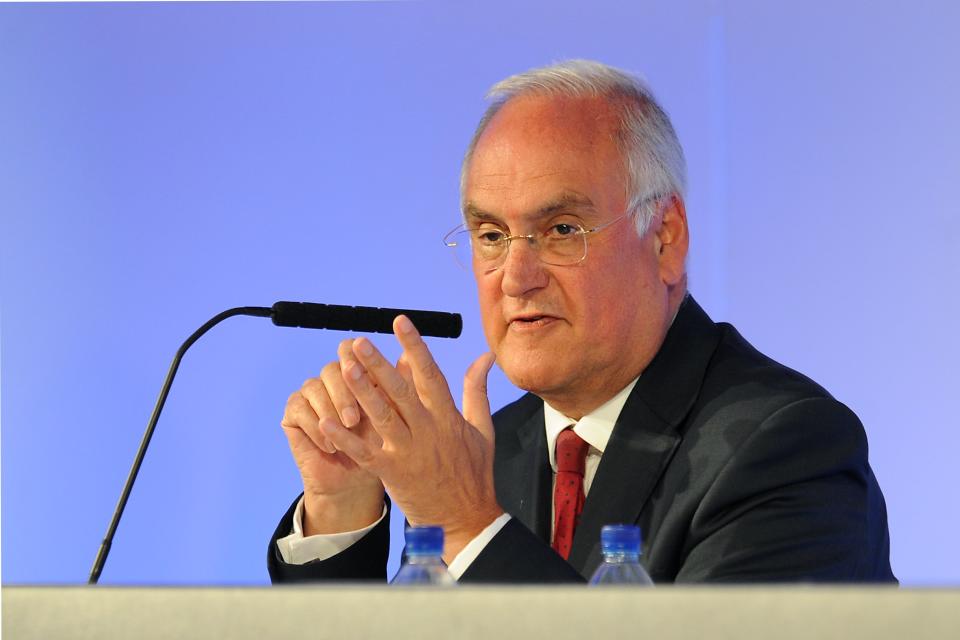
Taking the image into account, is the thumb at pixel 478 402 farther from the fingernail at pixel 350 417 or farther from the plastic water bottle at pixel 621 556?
the plastic water bottle at pixel 621 556

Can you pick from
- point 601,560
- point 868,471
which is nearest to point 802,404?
point 868,471

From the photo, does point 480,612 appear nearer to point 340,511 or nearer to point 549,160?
point 340,511

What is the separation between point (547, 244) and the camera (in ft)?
6.57

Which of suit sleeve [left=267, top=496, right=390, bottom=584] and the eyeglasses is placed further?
the eyeglasses

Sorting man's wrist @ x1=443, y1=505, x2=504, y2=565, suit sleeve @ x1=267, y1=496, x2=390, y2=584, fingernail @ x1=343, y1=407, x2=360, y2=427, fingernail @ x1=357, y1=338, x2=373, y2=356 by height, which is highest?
fingernail @ x1=357, y1=338, x2=373, y2=356

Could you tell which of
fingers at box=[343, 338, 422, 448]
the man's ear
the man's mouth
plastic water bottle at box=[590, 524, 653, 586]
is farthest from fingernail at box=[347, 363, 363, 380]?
the man's ear

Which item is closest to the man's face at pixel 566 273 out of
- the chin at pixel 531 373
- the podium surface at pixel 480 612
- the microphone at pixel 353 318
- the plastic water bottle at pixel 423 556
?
the chin at pixel 531 373

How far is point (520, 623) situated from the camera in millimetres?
691

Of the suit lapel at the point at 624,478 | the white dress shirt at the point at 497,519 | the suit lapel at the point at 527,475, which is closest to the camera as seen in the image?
the white dress shirt at the point at 497,519

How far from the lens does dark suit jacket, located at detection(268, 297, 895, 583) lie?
161cm

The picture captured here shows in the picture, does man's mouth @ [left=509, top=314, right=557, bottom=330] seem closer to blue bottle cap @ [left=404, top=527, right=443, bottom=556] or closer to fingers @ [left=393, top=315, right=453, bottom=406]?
fingers @ [left=393, top=315, right=453, bottom=406]

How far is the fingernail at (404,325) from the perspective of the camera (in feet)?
4.98

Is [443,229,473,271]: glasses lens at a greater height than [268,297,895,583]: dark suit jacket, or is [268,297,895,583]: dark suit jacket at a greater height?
[443,229,473,271]: glasses lens

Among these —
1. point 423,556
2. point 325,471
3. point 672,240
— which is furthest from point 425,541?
point 672,240
